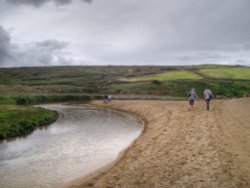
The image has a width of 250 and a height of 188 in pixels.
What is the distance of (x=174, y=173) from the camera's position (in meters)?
17.4

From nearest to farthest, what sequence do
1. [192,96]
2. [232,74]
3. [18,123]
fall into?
[18,123] → [192,96] → [232,74]

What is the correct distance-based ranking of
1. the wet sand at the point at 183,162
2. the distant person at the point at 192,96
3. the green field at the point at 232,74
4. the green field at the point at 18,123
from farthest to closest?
1. the green field at the point at 232,74
2. the distant person at the point at 192,96
3. the green field at the point at 18,123
4. the wet sand at the point at 183,162

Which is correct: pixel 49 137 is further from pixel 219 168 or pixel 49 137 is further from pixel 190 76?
pixel 190 76

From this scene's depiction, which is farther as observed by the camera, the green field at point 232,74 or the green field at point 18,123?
the green field at point 232,74

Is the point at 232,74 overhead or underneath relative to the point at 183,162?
overhead

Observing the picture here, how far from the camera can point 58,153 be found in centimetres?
2516

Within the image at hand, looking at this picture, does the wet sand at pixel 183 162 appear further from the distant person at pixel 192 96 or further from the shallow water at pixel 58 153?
the distant person at pixel 192 96

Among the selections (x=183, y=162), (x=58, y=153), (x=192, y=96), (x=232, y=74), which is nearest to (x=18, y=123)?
(x=58, y=153)

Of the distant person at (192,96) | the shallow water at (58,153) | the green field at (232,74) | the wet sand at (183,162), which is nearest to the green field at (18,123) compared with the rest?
the shallow water at (58,153)

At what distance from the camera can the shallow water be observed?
19.0m

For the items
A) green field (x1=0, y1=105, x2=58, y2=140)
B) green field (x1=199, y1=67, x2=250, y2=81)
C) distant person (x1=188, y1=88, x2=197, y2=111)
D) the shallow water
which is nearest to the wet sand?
the shallow water

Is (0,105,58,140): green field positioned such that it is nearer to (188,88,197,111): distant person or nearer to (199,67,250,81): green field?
(188,88,197,111): distant person

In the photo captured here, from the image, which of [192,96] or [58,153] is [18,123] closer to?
[58,153]

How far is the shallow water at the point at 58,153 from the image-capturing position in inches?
748
